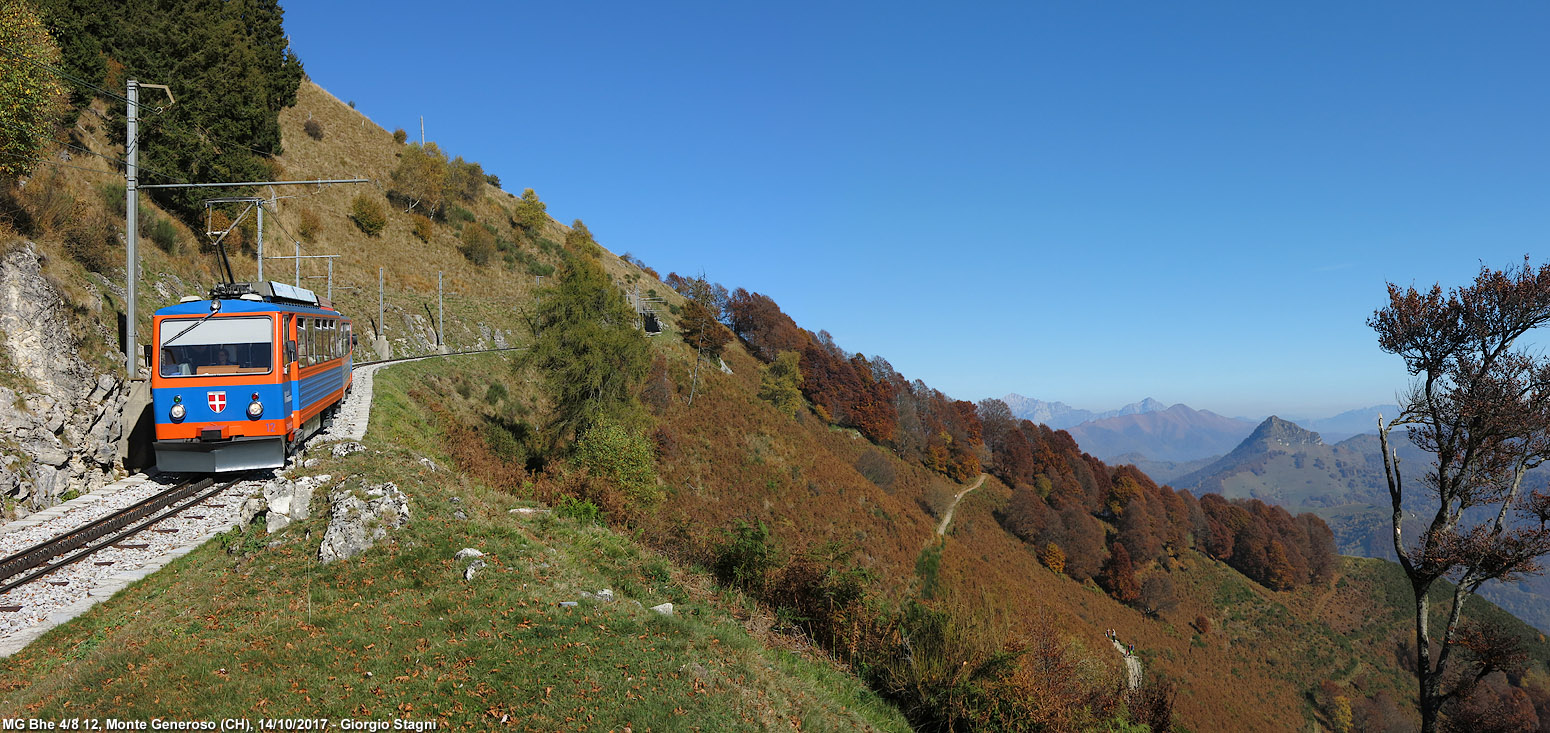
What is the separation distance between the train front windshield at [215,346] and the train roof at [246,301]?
24cm

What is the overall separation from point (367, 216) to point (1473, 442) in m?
70.4

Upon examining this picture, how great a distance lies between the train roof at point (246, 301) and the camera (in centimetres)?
1373

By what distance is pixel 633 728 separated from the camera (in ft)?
20.6

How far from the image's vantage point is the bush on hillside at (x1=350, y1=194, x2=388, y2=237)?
58.5 m

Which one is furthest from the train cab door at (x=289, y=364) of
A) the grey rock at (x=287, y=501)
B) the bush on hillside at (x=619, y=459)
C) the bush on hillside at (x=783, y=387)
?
the bush on hillside at (x=783, y=387)

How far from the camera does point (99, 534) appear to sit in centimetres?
1080

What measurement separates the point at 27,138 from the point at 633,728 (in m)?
21.8

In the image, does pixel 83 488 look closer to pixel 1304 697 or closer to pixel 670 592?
pixel 670 592

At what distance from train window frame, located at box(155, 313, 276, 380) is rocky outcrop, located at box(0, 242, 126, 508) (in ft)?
7.69

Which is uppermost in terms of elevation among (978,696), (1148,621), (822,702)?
(822,702)

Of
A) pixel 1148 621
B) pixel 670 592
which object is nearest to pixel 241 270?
pixel 670 592

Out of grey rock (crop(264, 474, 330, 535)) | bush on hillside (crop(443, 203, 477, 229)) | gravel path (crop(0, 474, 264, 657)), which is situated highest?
bush on hillside (crop(443, 203, 477, 229))

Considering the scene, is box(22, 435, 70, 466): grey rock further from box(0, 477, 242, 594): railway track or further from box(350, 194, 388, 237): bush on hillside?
box(350, 194, 388, 237): bush on hillside

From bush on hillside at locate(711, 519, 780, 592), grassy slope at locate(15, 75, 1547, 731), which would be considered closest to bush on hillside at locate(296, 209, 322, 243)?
grassy slope at locate(15, 75, 1547, 731)
